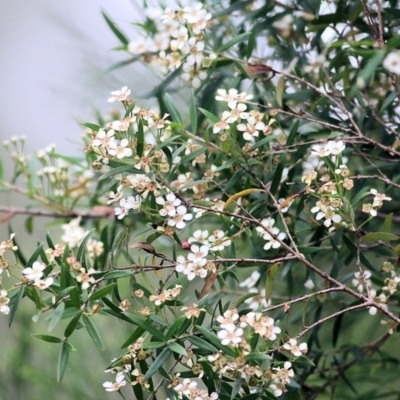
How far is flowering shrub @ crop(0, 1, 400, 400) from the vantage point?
0.45 meters

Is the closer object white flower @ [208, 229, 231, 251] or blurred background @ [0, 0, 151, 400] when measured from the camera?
white flower @ [208, 229, 231, 251]

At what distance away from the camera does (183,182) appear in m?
0.55

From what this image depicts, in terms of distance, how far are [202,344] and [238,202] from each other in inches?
5.9

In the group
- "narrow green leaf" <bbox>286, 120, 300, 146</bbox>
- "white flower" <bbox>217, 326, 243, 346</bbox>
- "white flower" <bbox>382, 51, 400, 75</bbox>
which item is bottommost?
"white flower" <bbox>217, 326, 243, 346</bbox>

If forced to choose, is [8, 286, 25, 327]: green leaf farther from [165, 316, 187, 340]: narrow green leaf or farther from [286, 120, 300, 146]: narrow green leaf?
[286, 120, 300, 146]: narrow green leaf

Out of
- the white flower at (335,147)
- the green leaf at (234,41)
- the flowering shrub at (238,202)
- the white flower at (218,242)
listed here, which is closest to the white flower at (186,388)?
the flowering shrub at (238,202)

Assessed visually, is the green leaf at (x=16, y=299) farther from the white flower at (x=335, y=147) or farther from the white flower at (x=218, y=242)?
the white flower at (x=335, y=147)

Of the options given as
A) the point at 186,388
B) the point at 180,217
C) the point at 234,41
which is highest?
the point at 234,41

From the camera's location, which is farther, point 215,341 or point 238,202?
point 238,202

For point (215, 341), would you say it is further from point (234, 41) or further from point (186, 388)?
point (234, 41)

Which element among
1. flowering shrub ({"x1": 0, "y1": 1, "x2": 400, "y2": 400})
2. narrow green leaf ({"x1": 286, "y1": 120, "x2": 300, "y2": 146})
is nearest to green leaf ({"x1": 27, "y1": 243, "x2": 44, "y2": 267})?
flowering shrub ({"x1": 0, "y1": 1, "x2": 400, "y2": 400})

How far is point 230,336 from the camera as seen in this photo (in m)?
0.41

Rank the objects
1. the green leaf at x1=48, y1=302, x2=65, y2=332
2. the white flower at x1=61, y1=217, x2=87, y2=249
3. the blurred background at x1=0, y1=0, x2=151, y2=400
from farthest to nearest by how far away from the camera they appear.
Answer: the blurred background at x1=0, y1=0, x2=151, y2=400 → the white flower at x1=61, y1=217, x2=87, y2=249 → the green leaf at x1=48, y1=302, x2=65, y2=332

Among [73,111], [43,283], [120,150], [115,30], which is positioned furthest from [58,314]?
[73,111]
